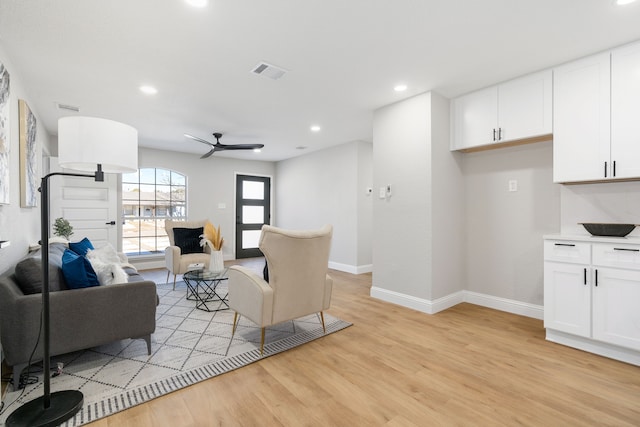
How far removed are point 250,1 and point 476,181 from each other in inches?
123

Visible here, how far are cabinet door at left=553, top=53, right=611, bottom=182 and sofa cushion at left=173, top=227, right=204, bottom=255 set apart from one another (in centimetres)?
464

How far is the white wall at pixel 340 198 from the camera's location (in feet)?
18.2

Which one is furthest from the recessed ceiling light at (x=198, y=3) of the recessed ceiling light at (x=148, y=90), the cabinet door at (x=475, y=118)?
the cabinet door at (x=475, y=118)

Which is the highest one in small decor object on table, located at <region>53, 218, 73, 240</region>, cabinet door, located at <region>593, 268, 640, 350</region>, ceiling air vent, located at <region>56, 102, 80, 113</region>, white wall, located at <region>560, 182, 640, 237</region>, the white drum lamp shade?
ceiling air vent, located at <region>56, 102, 80, 113</region>

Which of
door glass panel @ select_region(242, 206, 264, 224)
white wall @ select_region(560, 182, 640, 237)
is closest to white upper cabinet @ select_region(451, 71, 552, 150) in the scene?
white wall @ select_region(560, 182, 640, 237)

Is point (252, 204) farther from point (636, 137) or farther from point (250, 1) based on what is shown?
point (636, 137)

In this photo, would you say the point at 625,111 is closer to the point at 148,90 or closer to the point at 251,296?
the point at 251,296

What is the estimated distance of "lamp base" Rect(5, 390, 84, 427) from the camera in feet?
5.02

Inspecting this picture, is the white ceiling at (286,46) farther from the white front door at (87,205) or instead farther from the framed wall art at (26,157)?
the white front door at (87,205)

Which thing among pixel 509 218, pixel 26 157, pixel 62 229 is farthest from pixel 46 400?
pixel 509 218

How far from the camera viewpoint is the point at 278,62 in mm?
2684

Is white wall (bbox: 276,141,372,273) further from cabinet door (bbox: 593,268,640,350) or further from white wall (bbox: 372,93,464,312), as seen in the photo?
cabinet door (bbox: 593,268,640,350)

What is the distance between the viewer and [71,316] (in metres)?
1.97

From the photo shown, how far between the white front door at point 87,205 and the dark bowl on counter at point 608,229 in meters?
6.71
